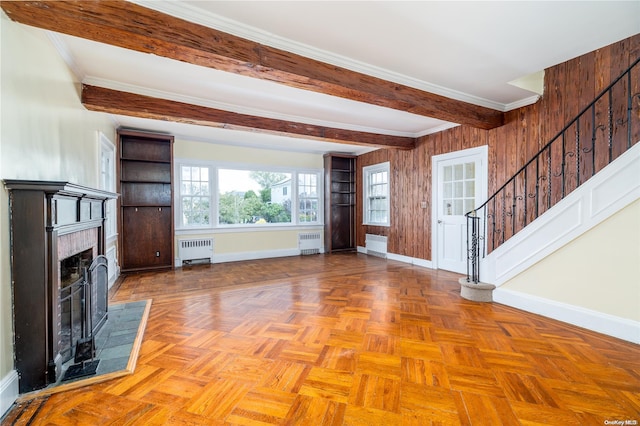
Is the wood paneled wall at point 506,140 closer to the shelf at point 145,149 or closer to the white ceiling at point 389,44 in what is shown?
the white ceiling at point 389,44

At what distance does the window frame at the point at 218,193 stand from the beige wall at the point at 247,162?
2.5 inches

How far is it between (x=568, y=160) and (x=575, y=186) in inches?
13.5

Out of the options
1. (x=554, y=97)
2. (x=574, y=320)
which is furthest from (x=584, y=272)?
(x=554, y=97)

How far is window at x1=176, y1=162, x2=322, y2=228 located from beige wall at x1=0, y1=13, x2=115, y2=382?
2.73 m

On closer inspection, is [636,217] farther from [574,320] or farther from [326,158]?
[326,158]

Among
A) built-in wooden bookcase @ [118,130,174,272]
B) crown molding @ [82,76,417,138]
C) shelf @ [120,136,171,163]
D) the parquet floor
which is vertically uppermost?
crown molding @ [82,76,417,138]

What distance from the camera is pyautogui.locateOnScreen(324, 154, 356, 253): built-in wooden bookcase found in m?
6.84

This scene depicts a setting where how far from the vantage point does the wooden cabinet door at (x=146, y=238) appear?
481 centimetres

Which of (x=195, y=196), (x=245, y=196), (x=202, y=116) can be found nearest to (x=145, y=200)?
(x=195, y=196)

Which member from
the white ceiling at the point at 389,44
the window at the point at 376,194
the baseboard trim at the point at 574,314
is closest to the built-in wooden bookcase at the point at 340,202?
the window at the point at 376,194

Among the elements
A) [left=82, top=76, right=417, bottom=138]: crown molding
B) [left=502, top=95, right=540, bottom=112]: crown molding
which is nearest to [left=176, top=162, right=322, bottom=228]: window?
[left=82, top=76, right=417, bottom=138]: crown molding

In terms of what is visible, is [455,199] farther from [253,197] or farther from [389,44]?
[253,197]

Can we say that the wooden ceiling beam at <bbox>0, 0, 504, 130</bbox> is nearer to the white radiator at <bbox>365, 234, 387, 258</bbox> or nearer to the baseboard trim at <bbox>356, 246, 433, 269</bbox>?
the baseboard trim at <bbox>356, 246, 433, 269</bbox>

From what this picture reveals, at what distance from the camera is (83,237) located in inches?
93.3
